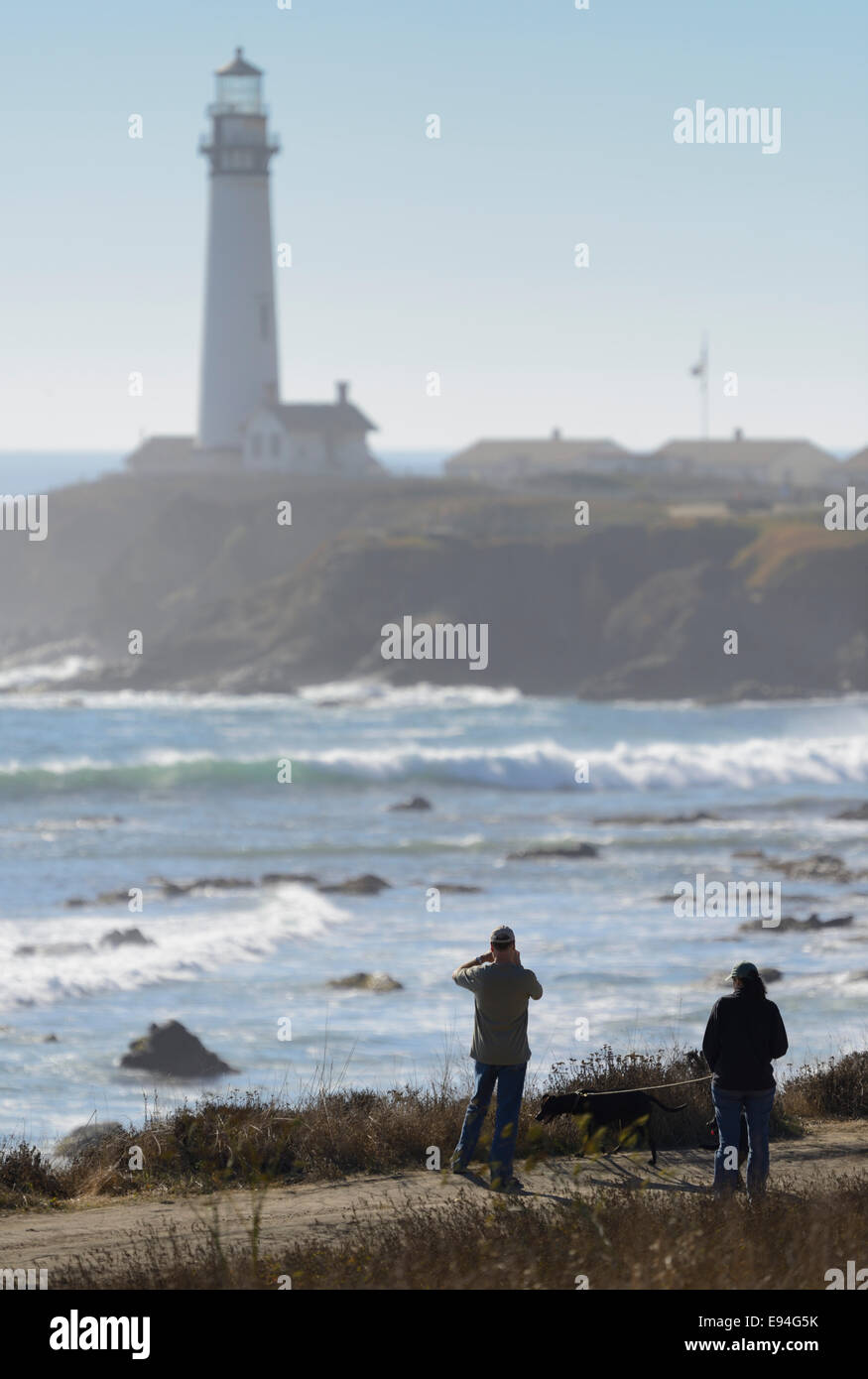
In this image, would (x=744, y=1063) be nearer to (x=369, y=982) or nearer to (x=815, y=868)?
(x=369, y=982)

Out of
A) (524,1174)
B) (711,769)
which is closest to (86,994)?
(524,1174)

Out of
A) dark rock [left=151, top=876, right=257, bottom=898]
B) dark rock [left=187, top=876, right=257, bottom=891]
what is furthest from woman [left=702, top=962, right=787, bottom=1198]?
dark rock [left=187, top=876, right=257, bottom=891]

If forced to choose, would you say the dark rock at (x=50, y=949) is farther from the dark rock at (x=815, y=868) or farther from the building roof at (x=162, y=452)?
the building roof at (x=162, y=452)

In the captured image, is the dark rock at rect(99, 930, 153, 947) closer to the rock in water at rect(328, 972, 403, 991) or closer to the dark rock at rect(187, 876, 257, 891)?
the rock in water at rect(328, 972, 403, 991)

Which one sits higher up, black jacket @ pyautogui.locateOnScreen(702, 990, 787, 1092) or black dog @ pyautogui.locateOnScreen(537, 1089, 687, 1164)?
black jacket @ pyautogui.locateOnScreen(702, 990, 787, 1092)

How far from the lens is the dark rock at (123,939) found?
71.1ft

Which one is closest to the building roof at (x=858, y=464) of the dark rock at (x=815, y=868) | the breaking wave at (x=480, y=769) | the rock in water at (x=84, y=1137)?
the breaking wave at (x=480, y=769)

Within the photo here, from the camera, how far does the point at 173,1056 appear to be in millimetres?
15609

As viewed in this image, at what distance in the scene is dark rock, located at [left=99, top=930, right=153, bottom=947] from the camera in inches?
853

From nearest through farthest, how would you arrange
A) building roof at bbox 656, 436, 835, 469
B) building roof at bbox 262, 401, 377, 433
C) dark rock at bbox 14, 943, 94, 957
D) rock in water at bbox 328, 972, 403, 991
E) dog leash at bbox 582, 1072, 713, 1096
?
dog leash at bbox 582, 1072, 713, 1096 < rock in water at bbox 328, 972, 403, 991 < dark rock at bbox 14, 943, 94, 957 < building roof at bbox 262, 401, 377, 433 < building roof at bbox 656, 436, 835, 469

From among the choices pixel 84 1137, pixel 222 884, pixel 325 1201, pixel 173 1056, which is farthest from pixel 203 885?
pixel 325 1201

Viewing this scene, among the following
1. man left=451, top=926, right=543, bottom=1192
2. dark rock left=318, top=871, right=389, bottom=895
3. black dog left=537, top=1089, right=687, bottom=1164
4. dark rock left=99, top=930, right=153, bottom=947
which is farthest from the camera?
dark rock left=318, top=871, right=389, bottom=895

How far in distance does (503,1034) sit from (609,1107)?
1266 millimetres
